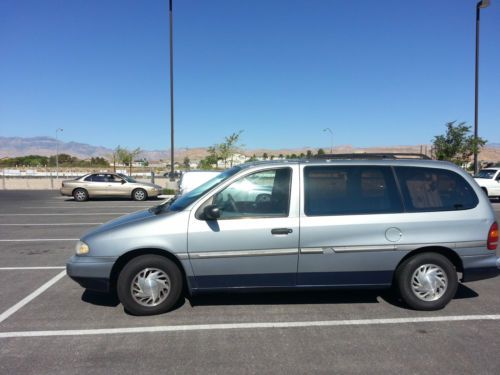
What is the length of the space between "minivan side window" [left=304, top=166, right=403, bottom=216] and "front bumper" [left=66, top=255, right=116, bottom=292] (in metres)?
2.26

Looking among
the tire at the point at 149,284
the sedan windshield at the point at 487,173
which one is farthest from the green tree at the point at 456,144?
the tire at the point at 149,284

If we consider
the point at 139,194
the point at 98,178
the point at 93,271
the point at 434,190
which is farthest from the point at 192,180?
the point at 98,178

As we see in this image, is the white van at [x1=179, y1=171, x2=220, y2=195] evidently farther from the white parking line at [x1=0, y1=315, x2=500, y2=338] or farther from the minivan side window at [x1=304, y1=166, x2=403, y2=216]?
the white parking line at [x1=0, y1=315, x2=500, y2=338]

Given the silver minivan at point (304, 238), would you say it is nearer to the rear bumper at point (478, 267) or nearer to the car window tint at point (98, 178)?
the rear bumper at point (478, 267)

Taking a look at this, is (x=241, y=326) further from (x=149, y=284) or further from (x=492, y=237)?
(x=492, y=237)

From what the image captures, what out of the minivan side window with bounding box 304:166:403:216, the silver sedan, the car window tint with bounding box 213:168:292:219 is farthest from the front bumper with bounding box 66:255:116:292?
the silver sedan

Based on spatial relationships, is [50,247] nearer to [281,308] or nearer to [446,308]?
[281,308]

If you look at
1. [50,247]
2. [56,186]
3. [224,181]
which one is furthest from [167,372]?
[56,186]

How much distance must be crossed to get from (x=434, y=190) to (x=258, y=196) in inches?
82.3

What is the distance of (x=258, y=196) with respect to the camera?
4586mm

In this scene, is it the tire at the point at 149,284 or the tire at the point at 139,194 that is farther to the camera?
the tire at the point at 139,194

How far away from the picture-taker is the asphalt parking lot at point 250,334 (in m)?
3.39

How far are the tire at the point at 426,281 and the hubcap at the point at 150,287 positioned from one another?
265 centimetres

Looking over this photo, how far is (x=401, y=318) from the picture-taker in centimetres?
436
